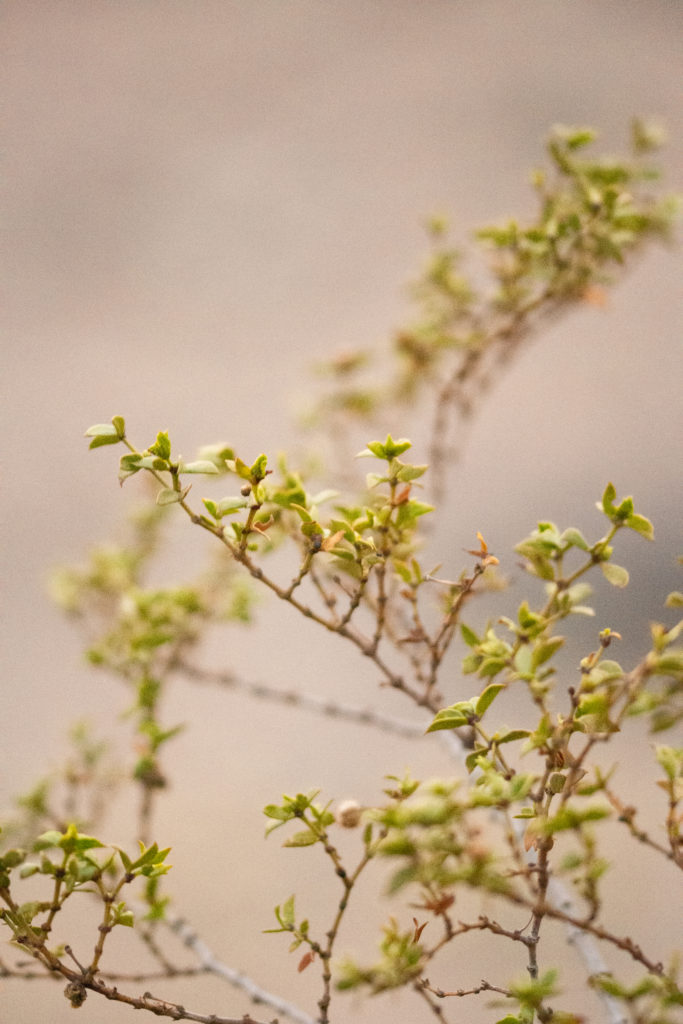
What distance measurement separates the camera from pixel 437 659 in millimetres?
409

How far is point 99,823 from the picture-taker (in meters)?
0.63

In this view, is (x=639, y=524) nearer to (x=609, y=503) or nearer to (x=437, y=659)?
(x=609, y=503)

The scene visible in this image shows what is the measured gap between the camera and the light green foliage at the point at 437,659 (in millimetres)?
296

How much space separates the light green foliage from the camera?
30 centimetres

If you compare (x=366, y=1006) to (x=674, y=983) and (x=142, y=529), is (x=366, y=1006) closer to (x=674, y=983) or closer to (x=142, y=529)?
(x=142, y=529)

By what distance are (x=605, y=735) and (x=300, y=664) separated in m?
1.32

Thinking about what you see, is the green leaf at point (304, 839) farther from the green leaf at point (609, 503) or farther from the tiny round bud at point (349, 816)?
the green leaf at point (609, 503)

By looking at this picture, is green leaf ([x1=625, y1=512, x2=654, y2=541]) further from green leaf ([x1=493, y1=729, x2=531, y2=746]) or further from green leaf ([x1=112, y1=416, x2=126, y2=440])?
green leaf ([x1=112, y1=416, x2=126, y2=440])

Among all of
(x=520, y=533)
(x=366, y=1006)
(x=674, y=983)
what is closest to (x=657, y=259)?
(x=520, y=533)

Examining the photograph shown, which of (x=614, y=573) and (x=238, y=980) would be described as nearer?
(x=614, y=573)

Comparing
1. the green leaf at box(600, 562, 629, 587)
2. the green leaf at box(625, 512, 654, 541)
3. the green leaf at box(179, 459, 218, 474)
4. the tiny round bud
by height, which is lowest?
the tiny round bud

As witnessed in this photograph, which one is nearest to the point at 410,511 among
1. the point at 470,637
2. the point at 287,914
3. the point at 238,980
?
the point at 470,637

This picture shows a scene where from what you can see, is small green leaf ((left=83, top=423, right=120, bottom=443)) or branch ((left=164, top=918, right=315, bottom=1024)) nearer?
small green leaf ((left=83, top=423, right=120, bottom=443))

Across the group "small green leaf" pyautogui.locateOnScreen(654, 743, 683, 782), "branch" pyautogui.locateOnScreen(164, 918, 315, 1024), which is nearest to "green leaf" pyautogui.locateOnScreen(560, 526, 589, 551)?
"small green leaf" pyautogui.locateOnScreen(654, 743, 683, 782)
